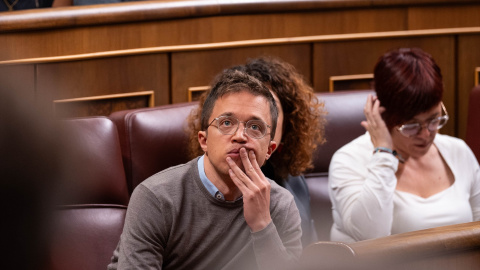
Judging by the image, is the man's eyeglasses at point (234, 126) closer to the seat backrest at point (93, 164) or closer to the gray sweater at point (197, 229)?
the gray sweater at point (197, 229)

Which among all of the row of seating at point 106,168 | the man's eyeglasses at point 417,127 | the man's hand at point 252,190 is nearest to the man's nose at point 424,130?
the man's eyeglasses at point 417,127

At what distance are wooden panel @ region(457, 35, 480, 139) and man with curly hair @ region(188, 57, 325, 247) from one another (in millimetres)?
792

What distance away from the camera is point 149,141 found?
143 centimetres

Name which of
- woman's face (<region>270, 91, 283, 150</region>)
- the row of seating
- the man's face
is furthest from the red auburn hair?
the man's face

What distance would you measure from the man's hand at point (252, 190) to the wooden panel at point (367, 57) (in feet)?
3.29

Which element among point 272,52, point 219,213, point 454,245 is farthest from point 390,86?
point 454,245

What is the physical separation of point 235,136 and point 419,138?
641 mm

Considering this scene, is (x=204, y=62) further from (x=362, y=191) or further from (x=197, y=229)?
(x=197, y=229)

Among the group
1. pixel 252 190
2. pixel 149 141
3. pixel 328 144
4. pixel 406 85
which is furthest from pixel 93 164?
pixel 406 85

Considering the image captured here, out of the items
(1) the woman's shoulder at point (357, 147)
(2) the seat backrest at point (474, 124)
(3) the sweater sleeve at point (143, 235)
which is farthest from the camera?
(2) the seat backrest at point (474, 124)

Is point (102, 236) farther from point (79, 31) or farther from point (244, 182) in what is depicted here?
point (79, 31)

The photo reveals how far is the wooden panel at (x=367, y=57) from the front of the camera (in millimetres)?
1999

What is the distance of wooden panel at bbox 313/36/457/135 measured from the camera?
200 cm

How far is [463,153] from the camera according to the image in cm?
160
